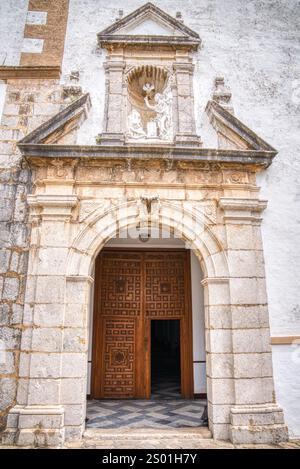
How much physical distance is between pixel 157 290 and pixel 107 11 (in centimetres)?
445

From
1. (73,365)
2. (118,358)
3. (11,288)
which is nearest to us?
(73,365)

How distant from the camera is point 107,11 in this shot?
5.14 m

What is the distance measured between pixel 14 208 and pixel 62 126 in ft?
3.86

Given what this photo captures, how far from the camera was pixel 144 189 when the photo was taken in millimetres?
4133

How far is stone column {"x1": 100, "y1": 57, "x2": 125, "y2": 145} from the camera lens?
4.37 meters

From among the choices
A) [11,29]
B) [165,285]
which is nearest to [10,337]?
[165,285]

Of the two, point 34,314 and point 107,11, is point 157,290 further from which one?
point 107,11

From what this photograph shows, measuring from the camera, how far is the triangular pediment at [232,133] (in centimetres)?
427

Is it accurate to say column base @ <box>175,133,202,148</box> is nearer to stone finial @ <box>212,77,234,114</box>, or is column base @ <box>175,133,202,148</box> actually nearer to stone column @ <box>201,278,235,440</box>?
stone finial @ <box>212,77,234,114</box>

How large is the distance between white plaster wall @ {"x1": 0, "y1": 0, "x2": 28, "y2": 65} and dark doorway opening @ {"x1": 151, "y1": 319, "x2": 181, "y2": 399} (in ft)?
18.5

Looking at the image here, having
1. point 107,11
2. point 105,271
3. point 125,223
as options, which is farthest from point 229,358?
point 107,11

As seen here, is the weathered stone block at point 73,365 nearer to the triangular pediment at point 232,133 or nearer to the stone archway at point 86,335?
the stone archway at point 86,335

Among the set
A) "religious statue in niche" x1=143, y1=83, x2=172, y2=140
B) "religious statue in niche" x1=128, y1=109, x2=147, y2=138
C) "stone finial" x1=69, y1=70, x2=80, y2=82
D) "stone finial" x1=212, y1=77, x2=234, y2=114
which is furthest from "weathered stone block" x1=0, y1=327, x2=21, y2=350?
"stone finial" x1=212, y1=77, x2=234, y2=114

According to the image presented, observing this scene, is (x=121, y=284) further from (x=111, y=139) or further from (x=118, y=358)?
(x=111, y=139)
